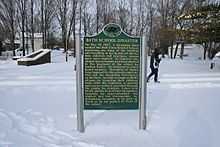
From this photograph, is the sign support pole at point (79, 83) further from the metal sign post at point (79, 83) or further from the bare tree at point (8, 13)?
the bare tree at point (8, 13)

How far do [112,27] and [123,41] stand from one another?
1.23 feet

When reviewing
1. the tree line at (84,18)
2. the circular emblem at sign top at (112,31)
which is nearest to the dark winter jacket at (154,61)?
the circular emblem at sign top at (112,31)

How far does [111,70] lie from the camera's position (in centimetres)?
654

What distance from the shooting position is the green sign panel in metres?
6.39

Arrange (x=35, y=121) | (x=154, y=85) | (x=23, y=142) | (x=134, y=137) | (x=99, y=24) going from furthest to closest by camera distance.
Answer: (x=99, y=24) < (x=154, y=85) < (x=35, y=121) < (x=134, y=137) < (x=23, y=142)

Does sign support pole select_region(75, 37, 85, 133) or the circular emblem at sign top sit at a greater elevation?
the circular emblem at sign top

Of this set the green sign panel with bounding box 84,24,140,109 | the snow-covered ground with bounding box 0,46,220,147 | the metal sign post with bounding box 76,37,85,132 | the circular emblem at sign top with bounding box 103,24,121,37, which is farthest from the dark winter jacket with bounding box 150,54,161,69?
the metal sign post with bounding box 76,37,85,132

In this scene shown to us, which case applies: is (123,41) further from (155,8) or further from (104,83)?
(155,8)

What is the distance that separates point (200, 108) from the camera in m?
8.58

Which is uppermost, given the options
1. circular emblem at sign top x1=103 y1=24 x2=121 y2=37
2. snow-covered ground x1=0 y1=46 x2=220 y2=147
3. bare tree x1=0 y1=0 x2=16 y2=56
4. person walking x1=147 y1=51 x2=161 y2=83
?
bare tree x1=0 y1=0 x2=16 y2=56

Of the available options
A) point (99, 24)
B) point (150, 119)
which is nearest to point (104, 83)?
point (150, 119)

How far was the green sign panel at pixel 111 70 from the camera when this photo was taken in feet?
21.0

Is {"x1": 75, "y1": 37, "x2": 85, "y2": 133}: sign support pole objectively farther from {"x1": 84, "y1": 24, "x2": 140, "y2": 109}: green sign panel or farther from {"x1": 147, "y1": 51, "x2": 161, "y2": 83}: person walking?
{"x1": 147, "y1": 51, "x2": 161, "y2": 83}: person walking

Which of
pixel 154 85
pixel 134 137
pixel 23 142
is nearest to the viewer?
pixel 23 142
